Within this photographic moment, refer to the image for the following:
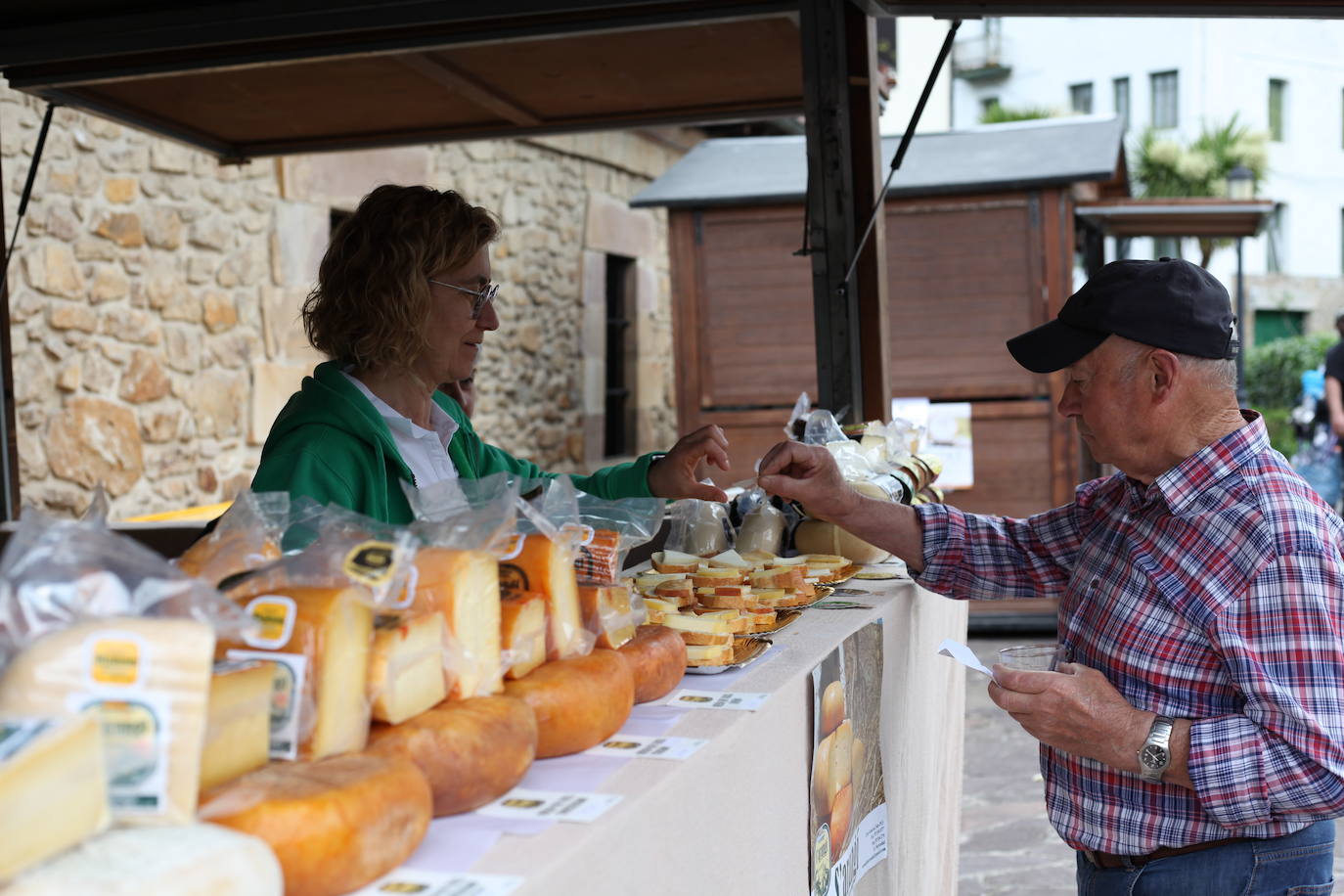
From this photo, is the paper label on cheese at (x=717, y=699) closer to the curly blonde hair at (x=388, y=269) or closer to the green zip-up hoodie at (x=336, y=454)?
the green zip-up hoodie at (x=336, y=454)

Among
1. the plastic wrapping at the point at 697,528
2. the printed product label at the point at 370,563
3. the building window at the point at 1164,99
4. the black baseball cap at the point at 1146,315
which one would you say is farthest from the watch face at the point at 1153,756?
the building window at the point at 1164,99

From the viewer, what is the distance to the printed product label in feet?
3.86

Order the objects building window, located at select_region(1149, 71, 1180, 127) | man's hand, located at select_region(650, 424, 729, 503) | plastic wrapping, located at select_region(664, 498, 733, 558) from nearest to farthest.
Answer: man's hand, located at select_region(650, 424, 729, 503) → plastic wrapping, located at select_region(664, 498, 733, 558) → building window, located at select_region(1149, 71, 1180, 127)

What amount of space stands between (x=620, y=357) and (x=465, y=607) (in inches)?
408

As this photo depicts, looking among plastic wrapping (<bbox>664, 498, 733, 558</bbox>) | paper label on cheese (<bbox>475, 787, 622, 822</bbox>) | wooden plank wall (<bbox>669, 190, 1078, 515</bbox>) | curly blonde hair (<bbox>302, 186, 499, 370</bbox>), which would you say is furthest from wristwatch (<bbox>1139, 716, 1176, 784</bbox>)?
wooden plank wall (<bbox>669, 190, 1078, 515</bbox>)

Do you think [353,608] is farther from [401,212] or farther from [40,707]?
[401,212]

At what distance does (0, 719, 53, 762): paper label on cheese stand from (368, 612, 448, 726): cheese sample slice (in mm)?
334

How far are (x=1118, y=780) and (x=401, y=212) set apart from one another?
1745 mm

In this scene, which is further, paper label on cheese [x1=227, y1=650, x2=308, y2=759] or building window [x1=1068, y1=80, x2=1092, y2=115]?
building window [x1=1068, y1=80, x2=1092, y2=115]

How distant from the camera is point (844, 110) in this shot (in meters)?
3.43

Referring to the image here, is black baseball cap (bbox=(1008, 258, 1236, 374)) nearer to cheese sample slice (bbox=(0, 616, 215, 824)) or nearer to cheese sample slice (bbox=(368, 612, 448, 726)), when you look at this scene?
cheese sample slice (bbox=(368, 612, 448, 726))

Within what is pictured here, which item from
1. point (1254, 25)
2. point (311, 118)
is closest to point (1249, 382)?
point (1254, 25)

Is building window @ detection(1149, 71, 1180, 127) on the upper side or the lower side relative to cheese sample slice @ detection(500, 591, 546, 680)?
upper

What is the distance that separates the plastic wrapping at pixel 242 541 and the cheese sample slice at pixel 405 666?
162 mm
